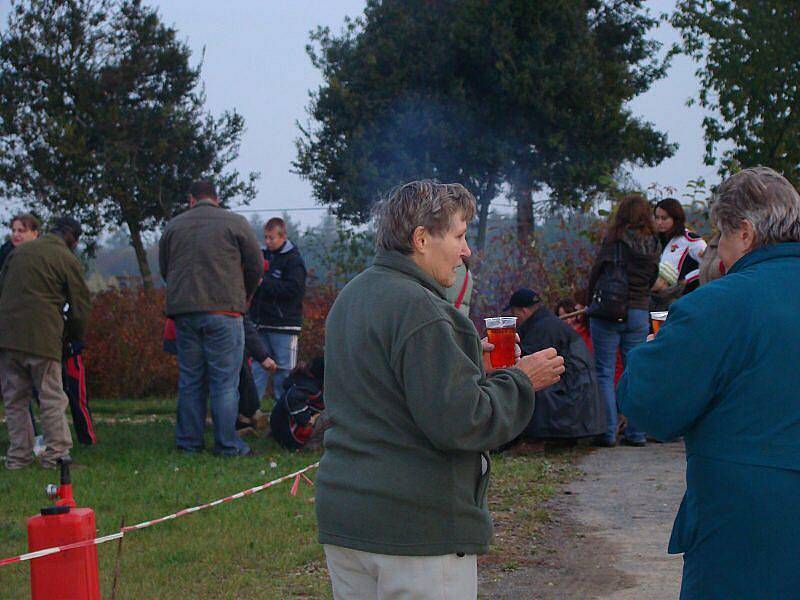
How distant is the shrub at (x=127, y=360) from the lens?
16047mm

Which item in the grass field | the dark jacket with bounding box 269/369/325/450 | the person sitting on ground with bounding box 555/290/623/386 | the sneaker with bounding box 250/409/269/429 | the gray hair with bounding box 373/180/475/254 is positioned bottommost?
the grass field

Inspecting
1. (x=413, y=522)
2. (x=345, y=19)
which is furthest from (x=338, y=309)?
(x=345, y=19)

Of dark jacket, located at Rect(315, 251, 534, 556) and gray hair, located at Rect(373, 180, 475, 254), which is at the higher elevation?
gray hair, located at Rect(373, 180, 475, 254)

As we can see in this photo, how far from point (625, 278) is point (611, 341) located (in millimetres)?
645

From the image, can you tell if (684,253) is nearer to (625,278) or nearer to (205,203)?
(625,278)

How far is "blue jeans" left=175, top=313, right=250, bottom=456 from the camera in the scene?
8875 mm

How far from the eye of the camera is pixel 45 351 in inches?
334

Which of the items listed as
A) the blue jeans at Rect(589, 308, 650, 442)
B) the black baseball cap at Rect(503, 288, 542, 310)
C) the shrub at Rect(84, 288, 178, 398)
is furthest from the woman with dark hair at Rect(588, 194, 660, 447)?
the shrub at Rect(84, 288, 178, 398)

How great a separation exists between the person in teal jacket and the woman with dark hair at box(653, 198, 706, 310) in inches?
251

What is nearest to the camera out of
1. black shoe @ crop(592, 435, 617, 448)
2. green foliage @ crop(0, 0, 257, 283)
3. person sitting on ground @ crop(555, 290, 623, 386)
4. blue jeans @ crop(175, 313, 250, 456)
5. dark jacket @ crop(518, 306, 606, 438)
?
blue jeans @ crop(175, 313, 250, 456)

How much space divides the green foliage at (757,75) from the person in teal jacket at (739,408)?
15.6m

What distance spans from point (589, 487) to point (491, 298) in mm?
6710

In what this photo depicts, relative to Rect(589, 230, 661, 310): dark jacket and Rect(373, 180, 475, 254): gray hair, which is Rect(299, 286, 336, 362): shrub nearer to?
Rect(589, 230, 661, 310): dark jacket

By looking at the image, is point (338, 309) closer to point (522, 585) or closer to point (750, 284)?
point (750, 284)
